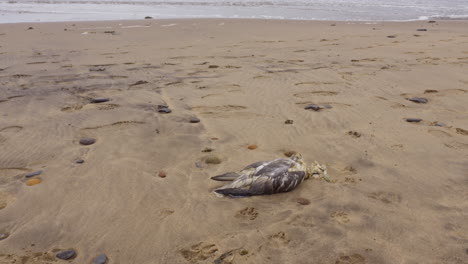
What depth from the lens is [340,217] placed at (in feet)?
9.12

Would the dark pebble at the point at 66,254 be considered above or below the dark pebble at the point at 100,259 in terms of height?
above

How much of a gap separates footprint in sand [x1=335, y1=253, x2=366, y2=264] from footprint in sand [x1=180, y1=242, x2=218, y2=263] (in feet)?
2.54

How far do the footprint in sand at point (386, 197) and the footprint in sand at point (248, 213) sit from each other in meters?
0.93

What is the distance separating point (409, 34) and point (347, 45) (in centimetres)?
289

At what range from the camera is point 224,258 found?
240 cm

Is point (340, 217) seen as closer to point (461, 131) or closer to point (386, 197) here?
point (386, 197)

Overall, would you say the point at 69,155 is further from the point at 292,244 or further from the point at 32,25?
the point at 32,25

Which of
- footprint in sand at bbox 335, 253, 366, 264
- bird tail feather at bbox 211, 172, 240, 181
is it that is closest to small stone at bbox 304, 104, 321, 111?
bird tail feather at bbox 211, 172, 240, 181

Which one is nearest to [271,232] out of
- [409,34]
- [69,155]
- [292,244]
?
[292,244]

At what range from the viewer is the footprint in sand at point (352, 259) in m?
2.36

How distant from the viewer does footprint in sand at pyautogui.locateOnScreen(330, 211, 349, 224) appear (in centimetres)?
273

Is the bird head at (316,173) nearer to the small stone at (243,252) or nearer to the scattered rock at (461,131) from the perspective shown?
the small stone at (243,252)

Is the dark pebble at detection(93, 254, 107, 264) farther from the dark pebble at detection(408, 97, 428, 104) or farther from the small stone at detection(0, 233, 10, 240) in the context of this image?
the dark pebble at detection(408, 97, 428, 104)

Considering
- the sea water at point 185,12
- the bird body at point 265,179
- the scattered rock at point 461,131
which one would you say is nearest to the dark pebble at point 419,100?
the scattered rock at point 461,131
